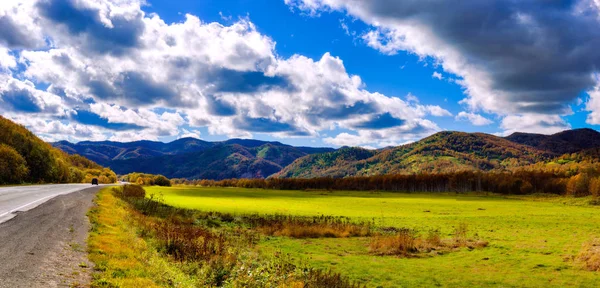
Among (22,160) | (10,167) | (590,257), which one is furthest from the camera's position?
(22,160)

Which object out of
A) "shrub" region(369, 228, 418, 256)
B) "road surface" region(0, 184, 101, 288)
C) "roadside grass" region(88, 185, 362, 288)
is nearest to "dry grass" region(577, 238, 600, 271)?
"shrub" region(369, 228, 418, 256)

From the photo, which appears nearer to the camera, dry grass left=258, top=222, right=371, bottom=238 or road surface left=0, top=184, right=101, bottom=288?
road surface left=0, top=184, right=101, bottom=288

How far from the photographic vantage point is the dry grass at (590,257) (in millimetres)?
21203

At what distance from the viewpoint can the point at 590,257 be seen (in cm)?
2230

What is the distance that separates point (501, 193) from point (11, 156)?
7387 inches

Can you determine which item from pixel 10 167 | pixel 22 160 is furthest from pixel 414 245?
pixel 22 160

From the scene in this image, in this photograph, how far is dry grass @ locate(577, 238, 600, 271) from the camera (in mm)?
Answer: 21203

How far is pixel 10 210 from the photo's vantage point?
2836 cm

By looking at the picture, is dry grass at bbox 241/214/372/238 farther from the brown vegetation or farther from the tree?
the tree

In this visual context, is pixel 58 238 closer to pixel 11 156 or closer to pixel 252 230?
pixel 252 230

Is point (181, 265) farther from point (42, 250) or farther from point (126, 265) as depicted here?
point (42, 250)

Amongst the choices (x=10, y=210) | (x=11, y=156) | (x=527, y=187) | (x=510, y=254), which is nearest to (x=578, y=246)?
(x=510, y=254)

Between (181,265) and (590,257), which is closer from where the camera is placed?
(181,265)

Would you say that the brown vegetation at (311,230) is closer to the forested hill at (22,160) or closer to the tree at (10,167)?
the tree at (10,167)
